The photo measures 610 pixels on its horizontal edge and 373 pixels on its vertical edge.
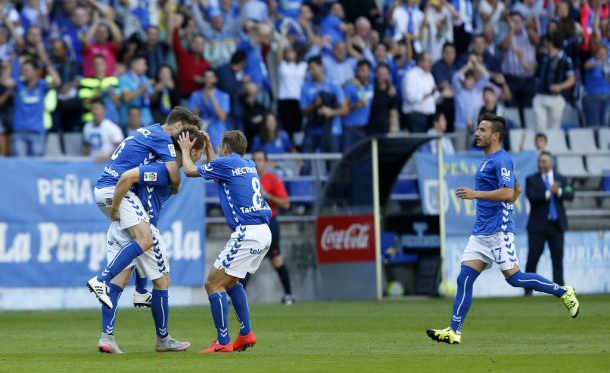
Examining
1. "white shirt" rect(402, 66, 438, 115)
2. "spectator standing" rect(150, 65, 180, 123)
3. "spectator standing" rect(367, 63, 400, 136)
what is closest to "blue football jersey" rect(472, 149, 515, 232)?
"spectator standing" rect(150, 65, 180, 123)

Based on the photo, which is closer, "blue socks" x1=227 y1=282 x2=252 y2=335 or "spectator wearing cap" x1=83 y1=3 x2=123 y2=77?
"blue socks" x1=227 y1=282 x2=252 y2=335

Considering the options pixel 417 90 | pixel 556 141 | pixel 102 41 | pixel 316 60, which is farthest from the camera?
pixel 556 141

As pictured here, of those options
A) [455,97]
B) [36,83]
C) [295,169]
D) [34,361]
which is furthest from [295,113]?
[34,361]

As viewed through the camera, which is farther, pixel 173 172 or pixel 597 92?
pixel 597 92

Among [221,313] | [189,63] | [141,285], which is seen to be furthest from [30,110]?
[221,313]

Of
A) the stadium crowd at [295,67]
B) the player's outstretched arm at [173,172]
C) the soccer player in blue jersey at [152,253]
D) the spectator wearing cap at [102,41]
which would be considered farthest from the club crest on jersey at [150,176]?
the spectator wearing cap at [102,41]

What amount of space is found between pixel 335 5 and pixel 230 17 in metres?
2.40

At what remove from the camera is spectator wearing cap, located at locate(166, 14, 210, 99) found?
82.3 feet

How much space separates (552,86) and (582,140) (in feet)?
4.31

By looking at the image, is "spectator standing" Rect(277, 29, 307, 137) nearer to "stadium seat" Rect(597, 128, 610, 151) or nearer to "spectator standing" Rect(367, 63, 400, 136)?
"spectator standing" Rect(367, 63, 400, 136)

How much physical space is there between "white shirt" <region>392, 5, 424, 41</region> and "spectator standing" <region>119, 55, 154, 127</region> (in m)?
6.24

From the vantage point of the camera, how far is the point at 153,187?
1330cm

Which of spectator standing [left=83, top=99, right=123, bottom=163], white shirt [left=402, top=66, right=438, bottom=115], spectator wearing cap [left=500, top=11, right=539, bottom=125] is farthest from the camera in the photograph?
spectator wearing cap [left=500, top=11, right=539, bottom=125]

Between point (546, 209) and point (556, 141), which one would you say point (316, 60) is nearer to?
point (546, 209)
